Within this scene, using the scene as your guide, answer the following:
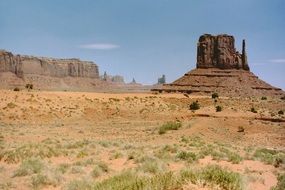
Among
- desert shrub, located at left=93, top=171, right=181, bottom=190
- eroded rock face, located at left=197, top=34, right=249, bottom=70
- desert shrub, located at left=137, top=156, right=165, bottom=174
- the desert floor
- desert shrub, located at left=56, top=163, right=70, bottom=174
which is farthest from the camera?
eroded rock face, located at left=197, top=34, right=249, bottom=70

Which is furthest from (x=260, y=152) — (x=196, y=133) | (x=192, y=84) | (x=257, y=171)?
(x=192, y=84)

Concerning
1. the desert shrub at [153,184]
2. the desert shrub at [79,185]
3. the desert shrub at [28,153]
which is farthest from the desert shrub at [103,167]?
the desert shrub at [153,184]

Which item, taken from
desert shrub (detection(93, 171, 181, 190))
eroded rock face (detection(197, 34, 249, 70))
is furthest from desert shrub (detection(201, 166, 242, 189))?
eroded rock face (detection(197, 34, 249, 70))

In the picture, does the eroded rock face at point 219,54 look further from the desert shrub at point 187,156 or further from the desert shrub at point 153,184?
the desert shrub at point 153,184

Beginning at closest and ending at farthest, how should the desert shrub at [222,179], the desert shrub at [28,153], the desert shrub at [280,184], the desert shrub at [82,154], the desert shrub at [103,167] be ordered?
1. the desert shrub at [222,179]
2. the desert shrub at [280,184]
3. the desert shrub at [103,167]
4. the desert shrub at [28,153]
5. the desert shrub at [82,154]

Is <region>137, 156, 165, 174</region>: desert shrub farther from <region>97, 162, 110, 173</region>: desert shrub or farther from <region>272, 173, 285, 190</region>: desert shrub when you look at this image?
<region>272, 173, 285, 190</region>: desert shrub

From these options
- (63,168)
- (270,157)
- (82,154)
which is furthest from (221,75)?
(63,168)

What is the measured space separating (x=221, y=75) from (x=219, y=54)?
43.7 ft

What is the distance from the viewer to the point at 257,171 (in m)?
15.2

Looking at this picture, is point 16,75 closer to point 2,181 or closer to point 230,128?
point 230,128

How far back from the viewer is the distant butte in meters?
108

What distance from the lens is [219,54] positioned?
132 metres

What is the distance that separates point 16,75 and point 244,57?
331 feet

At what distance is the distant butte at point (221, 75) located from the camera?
10781 centimetres
